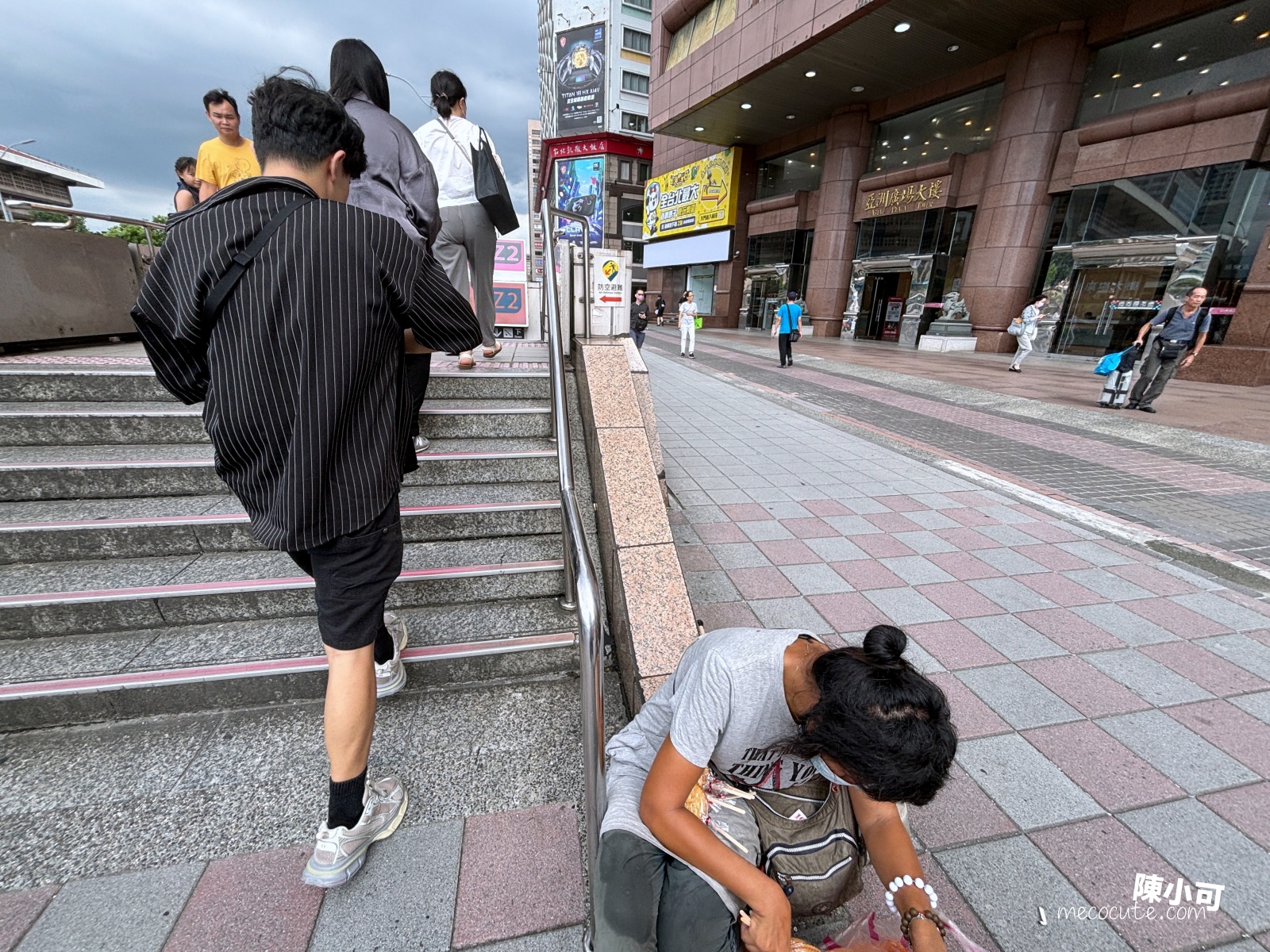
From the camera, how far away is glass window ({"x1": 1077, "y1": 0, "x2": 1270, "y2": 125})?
1034 centimetres

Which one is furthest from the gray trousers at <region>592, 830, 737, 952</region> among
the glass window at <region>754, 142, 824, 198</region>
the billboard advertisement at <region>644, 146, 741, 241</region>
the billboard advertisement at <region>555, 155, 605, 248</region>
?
the billboard advertisement at <region>555, 155, 605, 248</region>

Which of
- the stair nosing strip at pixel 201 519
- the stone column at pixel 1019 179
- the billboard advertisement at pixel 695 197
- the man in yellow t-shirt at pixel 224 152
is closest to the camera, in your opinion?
the stair nosing strip at pixel 201 519

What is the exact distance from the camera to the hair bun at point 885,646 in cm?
105

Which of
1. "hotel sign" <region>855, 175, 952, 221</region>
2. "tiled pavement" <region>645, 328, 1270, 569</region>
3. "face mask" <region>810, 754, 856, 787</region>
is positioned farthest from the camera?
"hotel sign" <region>855, 175, 952, 221</region>

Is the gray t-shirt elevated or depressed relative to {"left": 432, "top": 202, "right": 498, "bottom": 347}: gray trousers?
depressed

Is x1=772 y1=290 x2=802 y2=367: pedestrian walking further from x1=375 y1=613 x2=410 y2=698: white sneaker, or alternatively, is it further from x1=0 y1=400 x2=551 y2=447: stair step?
x1=375 y1=613 x2=410 y2=698: white sneaker

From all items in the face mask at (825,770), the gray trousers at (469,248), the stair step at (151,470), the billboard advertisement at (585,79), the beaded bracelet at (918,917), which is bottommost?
the beaded bracelet at (918,917)

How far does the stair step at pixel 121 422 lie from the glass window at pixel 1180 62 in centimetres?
1720

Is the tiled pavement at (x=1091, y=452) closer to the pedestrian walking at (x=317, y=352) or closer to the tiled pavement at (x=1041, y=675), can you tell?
the tiled pavement at (x=1041, y=675)

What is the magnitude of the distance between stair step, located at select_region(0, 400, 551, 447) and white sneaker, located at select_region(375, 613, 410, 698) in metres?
1.37

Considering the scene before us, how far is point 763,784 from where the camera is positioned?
1.35m

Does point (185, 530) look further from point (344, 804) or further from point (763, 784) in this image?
point (763, 784)

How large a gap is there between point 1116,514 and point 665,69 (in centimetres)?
2549

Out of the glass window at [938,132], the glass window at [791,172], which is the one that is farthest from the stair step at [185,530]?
the glass window at [791,172]
